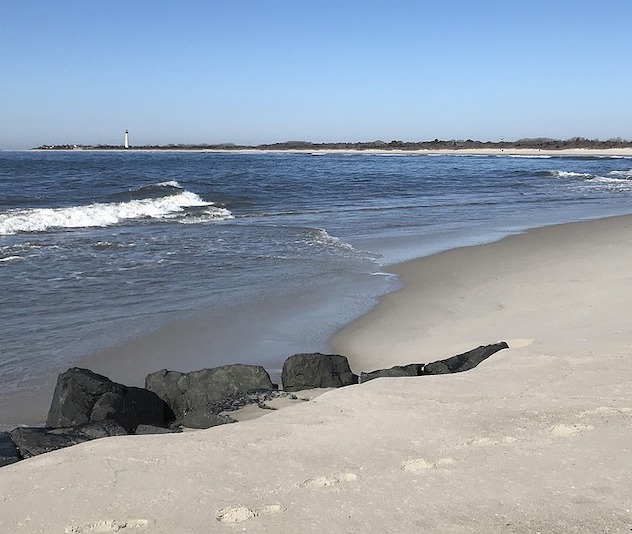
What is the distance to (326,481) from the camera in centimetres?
353

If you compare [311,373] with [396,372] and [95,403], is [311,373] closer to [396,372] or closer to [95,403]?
[396,372]

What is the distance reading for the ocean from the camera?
7.28 m

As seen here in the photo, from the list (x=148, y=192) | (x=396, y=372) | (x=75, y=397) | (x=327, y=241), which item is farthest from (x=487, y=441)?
(x=148, y=192)

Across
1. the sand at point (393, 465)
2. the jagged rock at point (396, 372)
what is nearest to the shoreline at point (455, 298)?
the jagged rock at point (396, 372)

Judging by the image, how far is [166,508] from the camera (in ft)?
10.8

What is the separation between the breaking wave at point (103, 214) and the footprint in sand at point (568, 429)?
52.4 ft

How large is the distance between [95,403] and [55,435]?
Result: 1.97 ft

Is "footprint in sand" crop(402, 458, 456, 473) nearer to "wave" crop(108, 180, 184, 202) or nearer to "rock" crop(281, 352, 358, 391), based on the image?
"rock" crop(281, 352, 358, 391)

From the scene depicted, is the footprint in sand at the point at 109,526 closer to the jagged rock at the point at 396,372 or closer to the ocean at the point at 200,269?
the ocean at the point at 200,269

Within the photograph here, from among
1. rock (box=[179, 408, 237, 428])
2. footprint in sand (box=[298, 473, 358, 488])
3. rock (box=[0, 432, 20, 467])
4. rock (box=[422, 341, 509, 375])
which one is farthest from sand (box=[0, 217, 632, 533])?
rock (box=[179, 408, 237, 428])

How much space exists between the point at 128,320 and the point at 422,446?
17.8 ft

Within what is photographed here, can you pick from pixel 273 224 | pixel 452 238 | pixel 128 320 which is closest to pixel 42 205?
pixel 273 224

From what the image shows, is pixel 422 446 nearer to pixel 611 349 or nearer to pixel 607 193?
pixel 611 349

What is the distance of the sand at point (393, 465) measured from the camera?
315 cm
